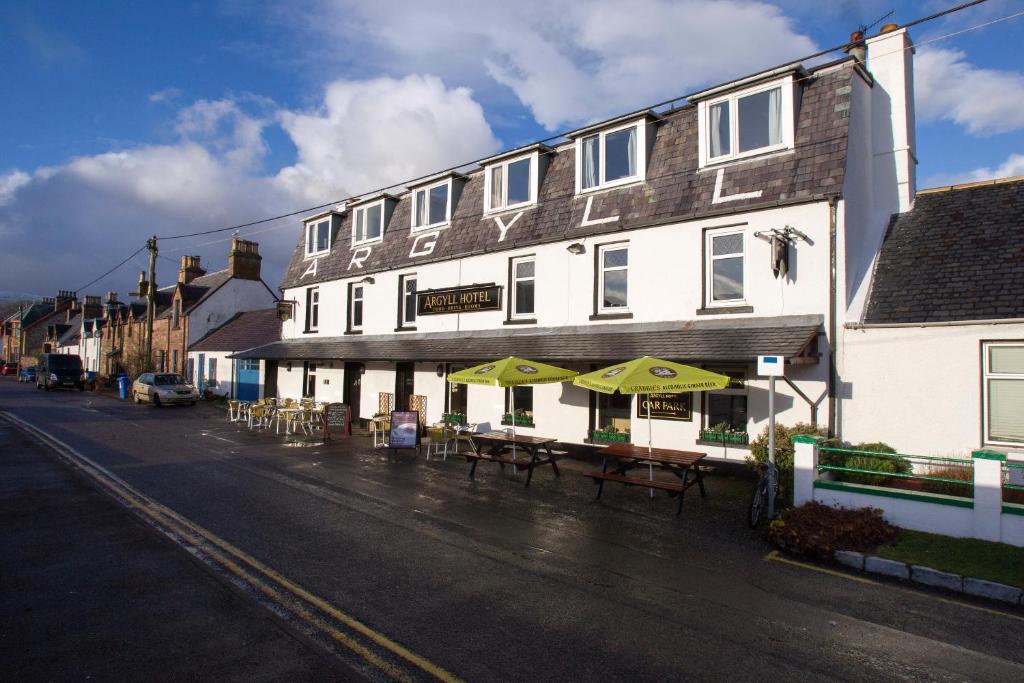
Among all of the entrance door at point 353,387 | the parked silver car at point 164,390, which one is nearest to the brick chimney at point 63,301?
the parked silver car at point 164,390

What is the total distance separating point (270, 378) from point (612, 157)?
20.2 metres

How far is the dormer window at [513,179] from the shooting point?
17500mm

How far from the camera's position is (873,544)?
7984 millimetres

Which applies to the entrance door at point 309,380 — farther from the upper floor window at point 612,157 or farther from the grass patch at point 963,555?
the grass patch at point 963,555

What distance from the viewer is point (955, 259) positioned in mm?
11414

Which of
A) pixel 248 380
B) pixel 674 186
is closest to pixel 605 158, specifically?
pixel 674 186

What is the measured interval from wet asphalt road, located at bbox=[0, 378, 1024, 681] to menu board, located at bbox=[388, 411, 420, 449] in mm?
3349

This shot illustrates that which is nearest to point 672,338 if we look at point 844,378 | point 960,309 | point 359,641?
point 844,378

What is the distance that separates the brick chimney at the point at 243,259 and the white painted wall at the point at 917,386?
133 ft

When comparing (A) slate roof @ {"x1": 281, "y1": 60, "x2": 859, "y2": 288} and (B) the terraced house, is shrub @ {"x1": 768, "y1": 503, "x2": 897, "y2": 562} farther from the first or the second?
(A) slate roof @ {"x1": 281, "y1": 60, "x2": 859, "y2": 288}

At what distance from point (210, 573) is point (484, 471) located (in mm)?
7823

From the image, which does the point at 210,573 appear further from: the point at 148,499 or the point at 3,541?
the point at 148,499

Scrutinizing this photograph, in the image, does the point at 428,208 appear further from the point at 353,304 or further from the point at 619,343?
the point at 619,343

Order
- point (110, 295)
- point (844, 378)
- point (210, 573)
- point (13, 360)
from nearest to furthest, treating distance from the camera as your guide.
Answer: point (210, 573), point (844, 378), point (110, 295), point (13, 360)
